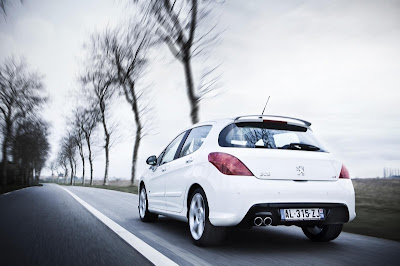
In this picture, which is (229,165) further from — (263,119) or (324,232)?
(324,232)

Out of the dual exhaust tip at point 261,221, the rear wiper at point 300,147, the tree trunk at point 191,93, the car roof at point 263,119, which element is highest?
the tree trunk at point 191,93

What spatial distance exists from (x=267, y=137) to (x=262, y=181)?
2.39 feet

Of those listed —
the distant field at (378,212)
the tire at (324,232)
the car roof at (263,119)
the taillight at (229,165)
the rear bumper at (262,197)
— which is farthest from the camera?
the distant field at (378,212)

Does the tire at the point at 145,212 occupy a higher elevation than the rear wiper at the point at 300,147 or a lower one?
lower

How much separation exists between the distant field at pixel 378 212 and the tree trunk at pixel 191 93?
26.8 ft

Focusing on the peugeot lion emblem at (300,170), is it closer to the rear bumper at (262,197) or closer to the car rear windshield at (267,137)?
the rear bumper at (262,197)

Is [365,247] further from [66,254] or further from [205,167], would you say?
[66,254]

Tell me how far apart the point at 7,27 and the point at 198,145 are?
3.77 meters

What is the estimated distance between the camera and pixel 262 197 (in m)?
4.38

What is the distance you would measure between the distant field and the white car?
54.9 inches

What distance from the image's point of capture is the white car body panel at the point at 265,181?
438 cm

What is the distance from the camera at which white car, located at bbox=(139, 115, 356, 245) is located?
14.4 feet

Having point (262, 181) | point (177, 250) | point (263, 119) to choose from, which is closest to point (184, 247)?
point (177, 250)

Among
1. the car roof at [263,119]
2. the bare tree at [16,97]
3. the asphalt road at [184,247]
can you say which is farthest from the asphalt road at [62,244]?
the bare tree at [16,97]
